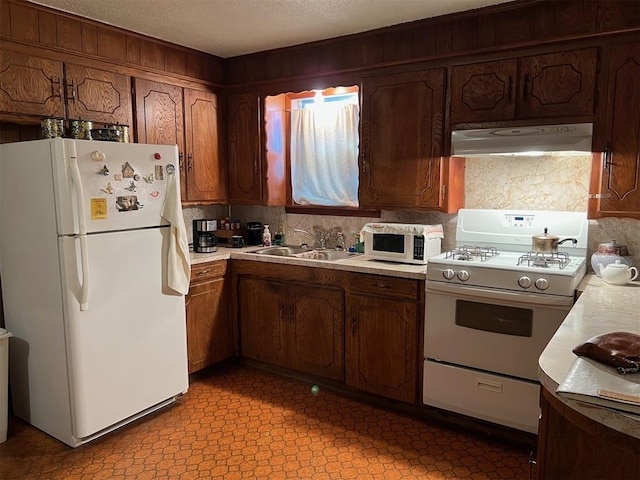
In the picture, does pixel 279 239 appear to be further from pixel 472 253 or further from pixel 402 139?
pixel 472 253

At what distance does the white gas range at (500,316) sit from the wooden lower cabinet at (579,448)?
1079 millimetres

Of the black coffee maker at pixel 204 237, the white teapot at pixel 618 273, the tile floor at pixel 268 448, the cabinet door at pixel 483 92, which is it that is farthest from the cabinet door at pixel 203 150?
the white teapot at pixel 618 273

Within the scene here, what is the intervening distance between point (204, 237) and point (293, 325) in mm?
969

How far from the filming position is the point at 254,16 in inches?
115

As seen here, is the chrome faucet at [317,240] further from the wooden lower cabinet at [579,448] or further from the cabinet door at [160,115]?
the wooden lower cabinet at [579,448]

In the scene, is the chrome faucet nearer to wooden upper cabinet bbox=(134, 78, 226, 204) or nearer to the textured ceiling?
wooden upper cabinet bbox=(134, 78, 226, 204)

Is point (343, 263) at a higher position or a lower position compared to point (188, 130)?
lower

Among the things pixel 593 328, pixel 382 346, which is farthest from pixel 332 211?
pixel 593 328

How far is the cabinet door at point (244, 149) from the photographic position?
151 inches

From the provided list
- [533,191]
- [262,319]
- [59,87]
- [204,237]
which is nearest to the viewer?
[59,87]

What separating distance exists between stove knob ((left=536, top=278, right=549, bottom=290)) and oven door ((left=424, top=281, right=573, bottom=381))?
Answer: 0.16 ft

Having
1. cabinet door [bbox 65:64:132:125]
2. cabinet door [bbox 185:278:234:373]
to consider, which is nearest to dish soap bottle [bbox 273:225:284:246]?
cabinet door [bbox 185:278:234:373]

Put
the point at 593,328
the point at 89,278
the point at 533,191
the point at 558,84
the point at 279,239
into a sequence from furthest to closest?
1. the point at 279,239
2. the point at 533,191
3. the point at 558,84
4. the point at 89,278
5. the point at 593,328

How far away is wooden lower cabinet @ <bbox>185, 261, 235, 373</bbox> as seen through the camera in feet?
11.1
